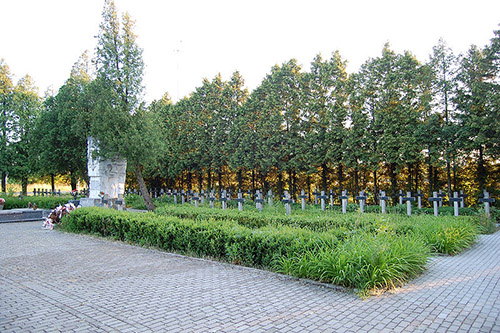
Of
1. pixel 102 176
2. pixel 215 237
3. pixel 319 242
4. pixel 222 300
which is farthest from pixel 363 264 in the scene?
pixel 102 176

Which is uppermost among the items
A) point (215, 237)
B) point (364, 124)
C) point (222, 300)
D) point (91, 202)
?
point (364, 124)

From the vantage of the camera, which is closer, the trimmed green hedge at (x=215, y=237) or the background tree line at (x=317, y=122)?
the trimmed green hedge at (x=215, y=237)

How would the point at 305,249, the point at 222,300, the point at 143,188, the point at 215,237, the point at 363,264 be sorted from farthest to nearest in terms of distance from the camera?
the point at 143,188
the point at 215,237
the point at 305,249
the point at 363,264
the point at 222,300

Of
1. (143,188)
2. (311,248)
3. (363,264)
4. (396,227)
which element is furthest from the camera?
(143,188)

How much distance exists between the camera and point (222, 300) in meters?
5.07

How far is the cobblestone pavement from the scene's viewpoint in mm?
4156

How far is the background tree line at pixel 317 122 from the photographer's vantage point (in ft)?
54.1

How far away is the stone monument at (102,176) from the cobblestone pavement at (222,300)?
13.0 meters

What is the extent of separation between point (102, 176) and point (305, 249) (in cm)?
1741

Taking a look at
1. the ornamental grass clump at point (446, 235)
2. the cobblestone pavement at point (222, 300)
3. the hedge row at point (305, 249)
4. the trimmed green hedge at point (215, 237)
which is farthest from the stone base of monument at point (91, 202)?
the ornamental grass clump at point (446, 235)

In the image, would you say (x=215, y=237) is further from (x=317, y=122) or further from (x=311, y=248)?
(x=317, y=122)

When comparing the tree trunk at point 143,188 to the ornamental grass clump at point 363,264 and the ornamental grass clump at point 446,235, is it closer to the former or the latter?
the ornamental grass clump at point 446,235

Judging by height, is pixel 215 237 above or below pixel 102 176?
below

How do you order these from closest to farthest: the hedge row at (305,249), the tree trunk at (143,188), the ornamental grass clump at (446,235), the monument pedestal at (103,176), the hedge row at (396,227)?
the hedge row at (305,249) < the hedge row at (396,227) < the ornamental grass clump at (446,235) < the monument pedestal at (103,176) < the tree trunk at (143,188)
